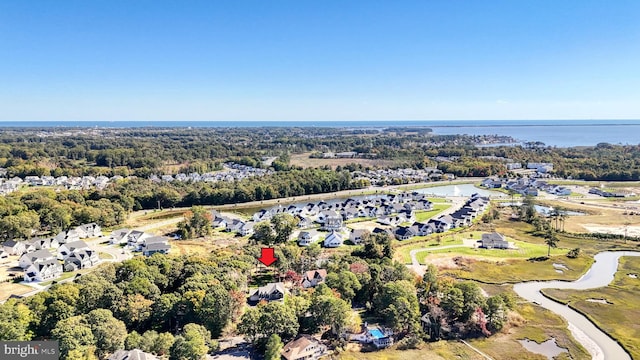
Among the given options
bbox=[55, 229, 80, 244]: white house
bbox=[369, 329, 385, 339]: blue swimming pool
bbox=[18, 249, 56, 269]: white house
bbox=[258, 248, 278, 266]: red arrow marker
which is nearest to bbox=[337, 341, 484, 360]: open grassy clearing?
bbox=[369, 329, 385, 339]: blue swimming pool

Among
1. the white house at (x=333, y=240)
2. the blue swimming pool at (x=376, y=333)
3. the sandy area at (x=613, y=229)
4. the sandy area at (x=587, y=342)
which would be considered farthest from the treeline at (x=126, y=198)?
the sandy area at (x=587, y=342)

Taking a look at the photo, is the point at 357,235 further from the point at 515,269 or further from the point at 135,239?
the point at 135,239

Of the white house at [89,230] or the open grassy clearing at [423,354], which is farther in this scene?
the white house at [89,230]

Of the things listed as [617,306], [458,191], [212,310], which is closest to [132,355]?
[212,310]

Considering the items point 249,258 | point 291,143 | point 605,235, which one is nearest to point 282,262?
point 249,258

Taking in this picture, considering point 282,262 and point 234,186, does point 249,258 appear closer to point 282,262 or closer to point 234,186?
point 282,262

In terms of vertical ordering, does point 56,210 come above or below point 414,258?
above

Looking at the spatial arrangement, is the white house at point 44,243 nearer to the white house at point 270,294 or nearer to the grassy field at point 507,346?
the white house at point 270,294
